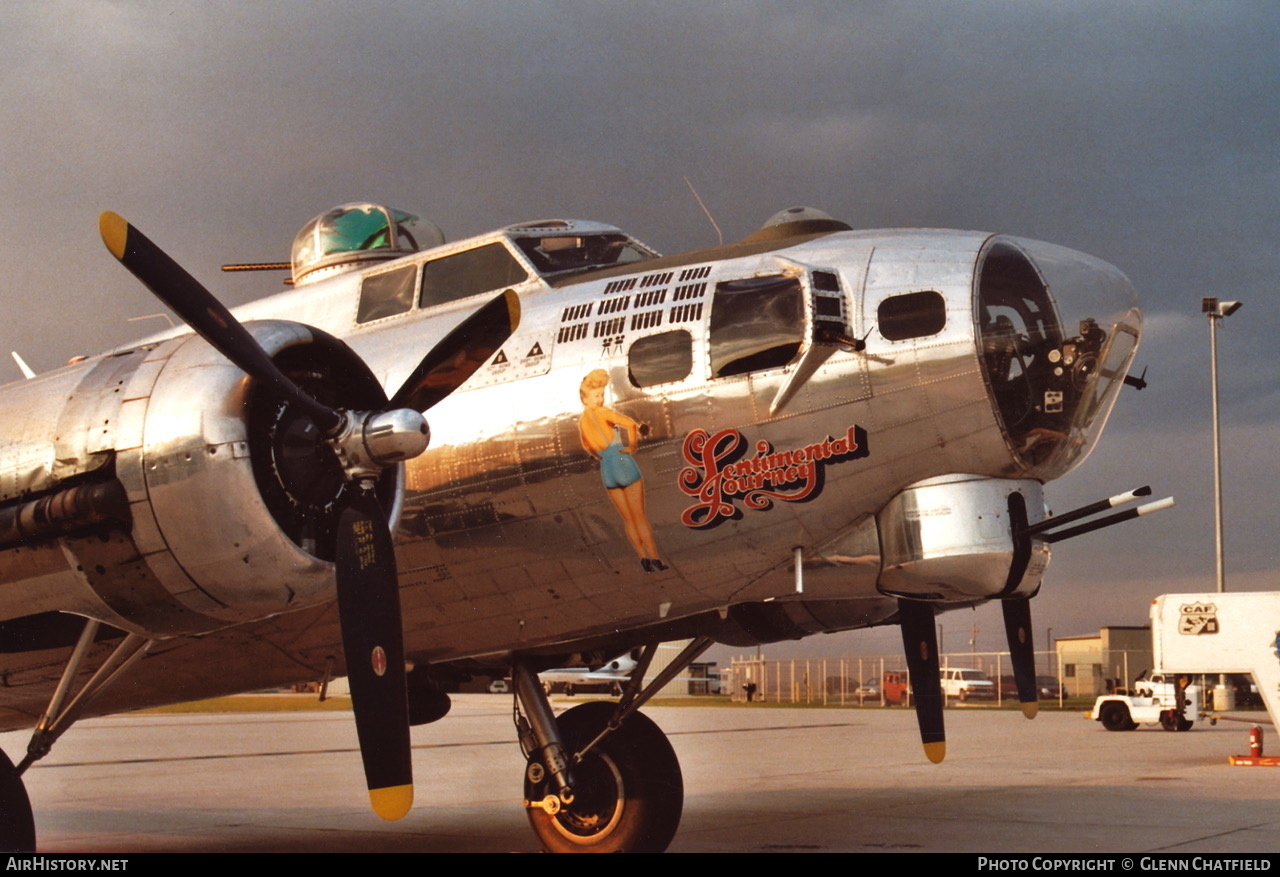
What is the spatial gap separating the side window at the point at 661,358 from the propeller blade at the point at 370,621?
204 centimetres

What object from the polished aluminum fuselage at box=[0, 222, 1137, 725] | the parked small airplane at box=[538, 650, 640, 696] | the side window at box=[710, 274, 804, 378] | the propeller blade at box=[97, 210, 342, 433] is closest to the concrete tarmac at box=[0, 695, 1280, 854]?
the polished aluminum fuselage at box=[0, 222, 1137, 725]

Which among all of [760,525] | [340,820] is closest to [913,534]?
[760,525]

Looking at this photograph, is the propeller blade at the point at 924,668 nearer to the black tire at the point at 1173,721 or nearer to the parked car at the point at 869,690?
the black tire at the point at 1173,721

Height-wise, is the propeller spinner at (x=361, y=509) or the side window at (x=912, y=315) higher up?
the side window at (x=912, y=315)

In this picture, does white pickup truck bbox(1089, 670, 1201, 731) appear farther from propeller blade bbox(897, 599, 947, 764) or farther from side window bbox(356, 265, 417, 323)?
side window bbox(356, 265, 417, 323)

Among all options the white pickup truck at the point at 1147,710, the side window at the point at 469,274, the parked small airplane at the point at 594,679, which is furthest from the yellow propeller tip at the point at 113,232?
the parked small airplane at the point at 594,679

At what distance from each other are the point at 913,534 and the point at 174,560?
4.79m

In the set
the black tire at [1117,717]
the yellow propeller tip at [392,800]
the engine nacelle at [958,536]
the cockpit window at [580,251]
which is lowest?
the black tire at [1117,717]

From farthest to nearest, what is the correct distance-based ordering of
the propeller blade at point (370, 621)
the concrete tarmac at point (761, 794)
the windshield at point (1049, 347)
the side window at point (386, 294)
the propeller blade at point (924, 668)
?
the concrete tarmac at point (761, 794) → the side window at point (386, 294) → the propeller blade at point (924, 668) → the windshield at point (1049, 347) → the propeller blade at point (370, 621)

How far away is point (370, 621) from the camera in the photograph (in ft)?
28.3

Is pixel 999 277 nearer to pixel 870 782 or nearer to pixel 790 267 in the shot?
pixel 790 267

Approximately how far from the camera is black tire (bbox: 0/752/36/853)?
368 inches

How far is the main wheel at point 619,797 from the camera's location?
11.2 m

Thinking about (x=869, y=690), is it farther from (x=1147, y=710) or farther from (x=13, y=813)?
(x=13, y=813)
